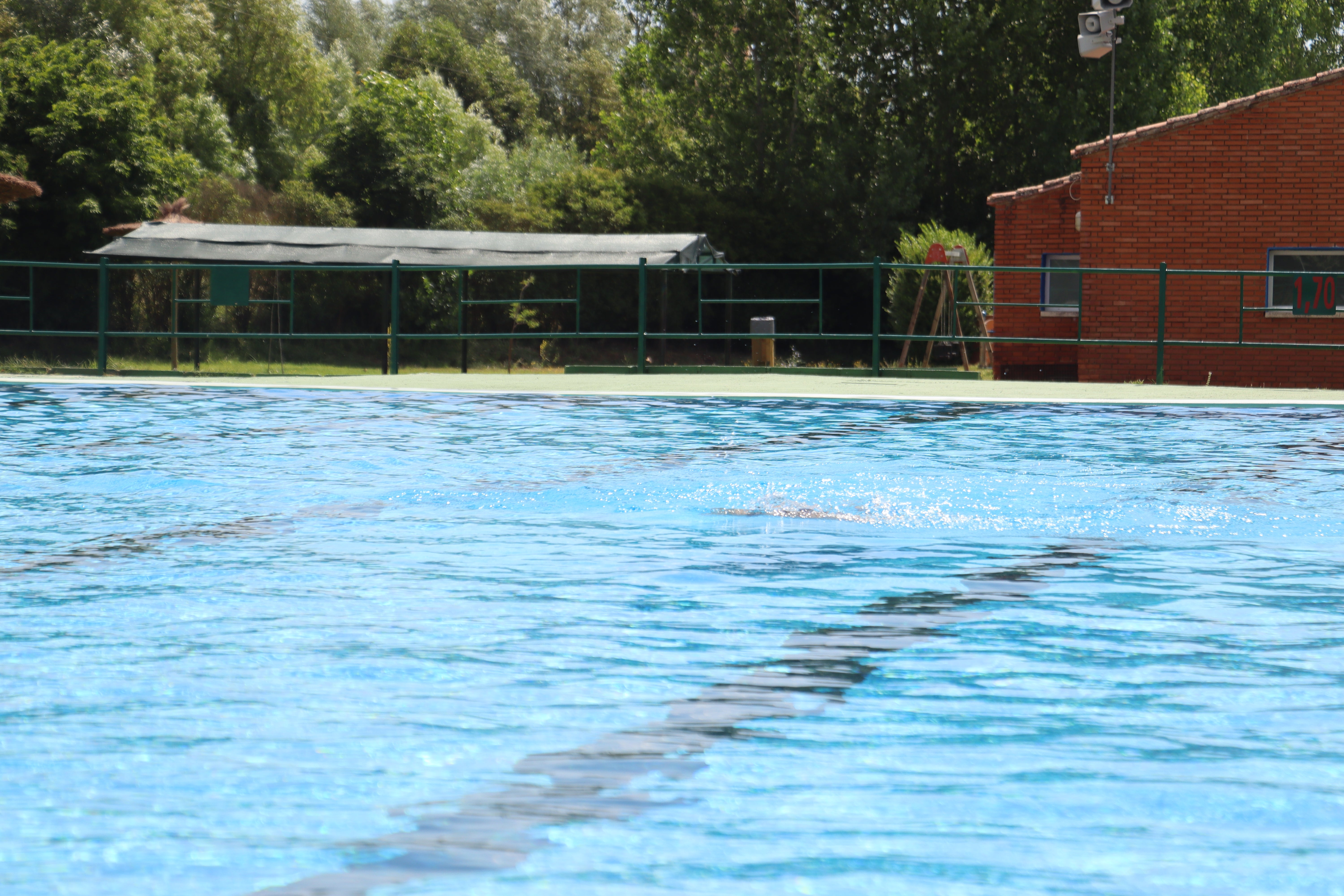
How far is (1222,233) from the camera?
21.4 m

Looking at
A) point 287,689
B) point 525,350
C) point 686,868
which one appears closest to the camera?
point 686,868

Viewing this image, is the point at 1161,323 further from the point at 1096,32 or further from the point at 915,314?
the point at 1096,32

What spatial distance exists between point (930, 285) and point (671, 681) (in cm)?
2111

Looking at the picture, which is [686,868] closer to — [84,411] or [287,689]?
[287,689]

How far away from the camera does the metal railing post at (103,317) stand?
20.2 m

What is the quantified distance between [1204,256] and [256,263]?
15983mm

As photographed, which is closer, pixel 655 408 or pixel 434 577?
pixel 434 577

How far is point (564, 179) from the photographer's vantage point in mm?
39875

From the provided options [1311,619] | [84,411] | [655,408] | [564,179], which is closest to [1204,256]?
[655,408]

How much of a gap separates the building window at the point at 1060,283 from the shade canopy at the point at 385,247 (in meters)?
5.93

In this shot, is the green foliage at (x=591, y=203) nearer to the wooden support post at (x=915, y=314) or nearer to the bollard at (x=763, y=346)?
the wooden support post at (x=915, y=314)

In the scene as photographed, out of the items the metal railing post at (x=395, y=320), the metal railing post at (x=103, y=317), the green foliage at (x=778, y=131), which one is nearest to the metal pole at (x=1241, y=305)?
the metal railing post at (x=395, y=320)

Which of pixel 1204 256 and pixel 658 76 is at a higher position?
pixel 658 76

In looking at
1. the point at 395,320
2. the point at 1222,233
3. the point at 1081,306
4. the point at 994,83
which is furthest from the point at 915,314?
the point at 994,83
